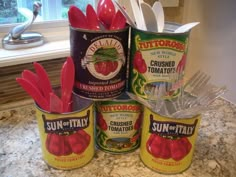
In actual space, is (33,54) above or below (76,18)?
below

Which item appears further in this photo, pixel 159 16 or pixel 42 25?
pixel 42 25

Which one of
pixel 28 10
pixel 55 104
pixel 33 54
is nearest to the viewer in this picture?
pixel 55 104

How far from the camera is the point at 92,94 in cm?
56

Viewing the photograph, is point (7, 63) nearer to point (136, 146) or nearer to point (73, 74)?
point (73, 74)

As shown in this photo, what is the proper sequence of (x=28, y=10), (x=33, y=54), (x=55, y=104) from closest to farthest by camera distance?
1. (x=55, y=104)
2. (x=33, y=54)
3. (x=28, y=10)

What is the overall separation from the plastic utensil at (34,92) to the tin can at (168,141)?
0.64ft

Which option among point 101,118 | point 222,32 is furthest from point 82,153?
point 222,32

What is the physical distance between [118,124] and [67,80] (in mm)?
142

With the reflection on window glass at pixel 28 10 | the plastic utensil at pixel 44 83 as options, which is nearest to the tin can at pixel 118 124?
the plastic utensil at pixel 44 83

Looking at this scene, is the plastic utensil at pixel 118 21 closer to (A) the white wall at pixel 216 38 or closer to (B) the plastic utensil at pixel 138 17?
(B) the plastic utensil at pixel 138 17

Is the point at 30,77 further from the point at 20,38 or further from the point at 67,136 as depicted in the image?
→ the point at 20,38

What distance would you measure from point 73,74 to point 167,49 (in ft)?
0.59

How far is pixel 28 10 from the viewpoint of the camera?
88 cm

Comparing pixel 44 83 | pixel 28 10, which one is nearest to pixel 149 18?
pixel 44 83
